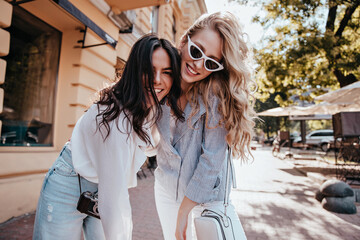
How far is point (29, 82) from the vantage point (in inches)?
199

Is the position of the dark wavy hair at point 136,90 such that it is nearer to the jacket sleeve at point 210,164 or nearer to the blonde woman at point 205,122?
the blonde woman at point 205,122

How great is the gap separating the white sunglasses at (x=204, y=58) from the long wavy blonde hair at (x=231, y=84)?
3.0 inches

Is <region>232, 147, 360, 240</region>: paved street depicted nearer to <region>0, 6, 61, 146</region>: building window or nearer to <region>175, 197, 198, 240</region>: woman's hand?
<region>175, 197, 198, 240</region>: woman's hand

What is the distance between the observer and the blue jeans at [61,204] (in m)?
1.34

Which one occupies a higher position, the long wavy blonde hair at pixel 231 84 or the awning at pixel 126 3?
the awning at pixel 126 3

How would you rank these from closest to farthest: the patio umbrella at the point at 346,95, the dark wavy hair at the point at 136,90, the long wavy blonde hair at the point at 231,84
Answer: the dark wavy hair at the point at 136,90 → the long wavy blonde hair at the point at 231,84 → the patio umbrella at the point at 346,95

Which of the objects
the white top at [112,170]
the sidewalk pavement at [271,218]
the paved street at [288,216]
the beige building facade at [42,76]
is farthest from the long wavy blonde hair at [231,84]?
the beige building facade at [42,76]

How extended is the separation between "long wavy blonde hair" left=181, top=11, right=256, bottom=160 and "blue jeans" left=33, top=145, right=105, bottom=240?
83cm

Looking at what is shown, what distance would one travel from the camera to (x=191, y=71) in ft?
5.60

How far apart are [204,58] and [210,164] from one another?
0.72 meters

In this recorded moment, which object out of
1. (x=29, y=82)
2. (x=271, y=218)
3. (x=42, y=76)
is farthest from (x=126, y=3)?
(x=271, y=218)

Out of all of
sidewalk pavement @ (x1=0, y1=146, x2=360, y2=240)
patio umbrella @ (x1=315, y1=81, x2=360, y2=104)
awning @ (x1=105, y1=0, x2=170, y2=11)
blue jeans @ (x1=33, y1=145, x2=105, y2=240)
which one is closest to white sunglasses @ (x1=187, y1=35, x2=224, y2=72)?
blue jeans @ (x1=33, y1=145, x2=105, y2=240)

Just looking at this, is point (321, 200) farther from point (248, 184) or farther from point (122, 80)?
point (122, 80)

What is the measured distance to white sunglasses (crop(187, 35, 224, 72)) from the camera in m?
1.69
